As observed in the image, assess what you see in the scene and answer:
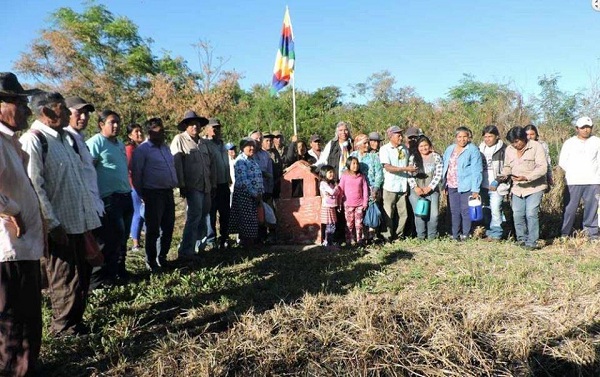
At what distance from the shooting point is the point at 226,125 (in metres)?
17.6

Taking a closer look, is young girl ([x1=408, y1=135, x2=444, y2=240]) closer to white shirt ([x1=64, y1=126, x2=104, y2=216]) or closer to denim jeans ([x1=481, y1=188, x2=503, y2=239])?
denim jeans ([x1=481, y1=188, x2=503, y2=239])

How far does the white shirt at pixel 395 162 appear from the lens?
6.35 metres

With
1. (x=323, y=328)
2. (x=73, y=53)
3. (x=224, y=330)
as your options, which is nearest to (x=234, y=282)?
(x=224, y=330)

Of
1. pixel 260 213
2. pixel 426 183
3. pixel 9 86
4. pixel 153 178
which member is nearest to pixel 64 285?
pixel 9 86

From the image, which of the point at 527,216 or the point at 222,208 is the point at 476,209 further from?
the point at 222,208

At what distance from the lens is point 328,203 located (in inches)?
252

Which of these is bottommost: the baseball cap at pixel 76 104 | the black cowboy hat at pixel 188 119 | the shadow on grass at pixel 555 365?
the shadow on grass at pixel 555 365

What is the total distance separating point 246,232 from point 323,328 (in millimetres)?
3542

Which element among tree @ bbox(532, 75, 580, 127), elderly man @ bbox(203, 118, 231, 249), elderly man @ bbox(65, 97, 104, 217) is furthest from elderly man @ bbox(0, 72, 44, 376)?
tree @ bbox(532, 75, 580, 127)

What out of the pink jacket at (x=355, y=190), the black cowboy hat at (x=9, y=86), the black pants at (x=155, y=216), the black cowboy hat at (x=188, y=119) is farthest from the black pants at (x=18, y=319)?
the pink jacket at (x=355, y=190)

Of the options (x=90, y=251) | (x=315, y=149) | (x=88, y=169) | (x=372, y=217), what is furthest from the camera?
(x=315, y=149)

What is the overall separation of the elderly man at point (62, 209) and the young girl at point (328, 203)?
3.73 metres

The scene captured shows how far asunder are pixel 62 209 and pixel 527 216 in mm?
5659

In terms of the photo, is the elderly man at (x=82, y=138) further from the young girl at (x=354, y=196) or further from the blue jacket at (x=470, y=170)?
the blue jacket at (x=470, y=170)
